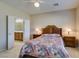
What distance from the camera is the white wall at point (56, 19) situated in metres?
7.23

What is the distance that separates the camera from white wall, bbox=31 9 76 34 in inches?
285

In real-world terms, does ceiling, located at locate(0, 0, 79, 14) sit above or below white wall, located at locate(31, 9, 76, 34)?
above

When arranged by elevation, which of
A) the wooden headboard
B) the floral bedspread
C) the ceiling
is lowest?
the floral bedspread

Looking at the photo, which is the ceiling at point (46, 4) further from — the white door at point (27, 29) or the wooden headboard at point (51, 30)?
the white door at point (27, 29)

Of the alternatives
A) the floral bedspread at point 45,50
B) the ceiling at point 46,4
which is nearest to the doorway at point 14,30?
the ceiling at point 46,4

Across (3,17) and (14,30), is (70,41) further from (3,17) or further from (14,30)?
(3,17)

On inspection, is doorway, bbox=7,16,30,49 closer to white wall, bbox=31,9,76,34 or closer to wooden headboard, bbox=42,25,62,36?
white wall, bbox=31,9,76,34

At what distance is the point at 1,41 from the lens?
5406 millimetres

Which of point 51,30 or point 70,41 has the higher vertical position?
point 51,30

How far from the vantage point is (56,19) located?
758 cm

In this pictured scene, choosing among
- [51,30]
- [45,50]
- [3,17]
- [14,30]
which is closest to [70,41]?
[51,30]

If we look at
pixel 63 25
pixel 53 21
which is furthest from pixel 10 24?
pixel 63 25

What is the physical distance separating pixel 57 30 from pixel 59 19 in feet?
2.58

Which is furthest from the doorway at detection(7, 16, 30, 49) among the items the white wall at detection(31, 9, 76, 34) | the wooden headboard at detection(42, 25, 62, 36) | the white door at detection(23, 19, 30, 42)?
the wooden headboard at detection(42, 25, 62, 36)
